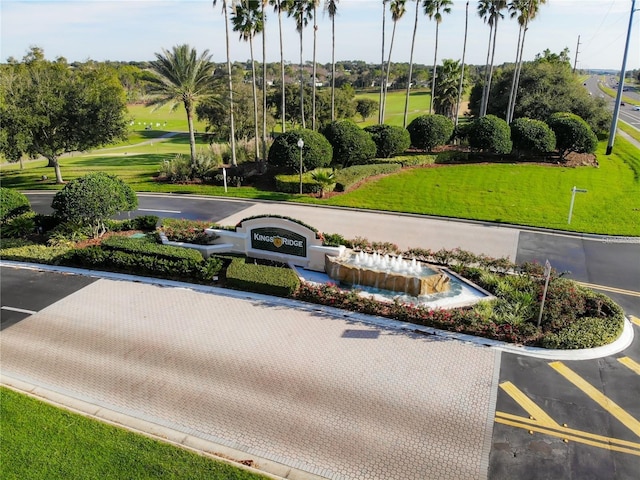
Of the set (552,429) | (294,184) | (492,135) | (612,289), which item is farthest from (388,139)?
(552,429)

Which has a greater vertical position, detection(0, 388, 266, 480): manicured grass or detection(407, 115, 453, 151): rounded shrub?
detection(407, 115, 453, 151): rounded shrub

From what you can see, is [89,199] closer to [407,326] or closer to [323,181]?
[323,181]

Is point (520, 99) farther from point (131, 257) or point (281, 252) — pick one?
point (131, 257)

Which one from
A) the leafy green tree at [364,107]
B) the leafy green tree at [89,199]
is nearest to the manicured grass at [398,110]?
the leafy green tree at [364,107]

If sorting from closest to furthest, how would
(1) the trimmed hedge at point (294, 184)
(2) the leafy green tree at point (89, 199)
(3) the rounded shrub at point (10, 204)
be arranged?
(2) the leafy green tree at point (89, 199) < (3) the rounded shrub at point (10, 204) < (1) the trimmed hedge at point (294, 184)

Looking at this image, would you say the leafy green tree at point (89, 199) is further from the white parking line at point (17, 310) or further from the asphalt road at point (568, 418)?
the white parking line at point (17, 310)

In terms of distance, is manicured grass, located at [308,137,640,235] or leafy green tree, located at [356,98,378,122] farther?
leafy green tree, located at [356,98,378,122]

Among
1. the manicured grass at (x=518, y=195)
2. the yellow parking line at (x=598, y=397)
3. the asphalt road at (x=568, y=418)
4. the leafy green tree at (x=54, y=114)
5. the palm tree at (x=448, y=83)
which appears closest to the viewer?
the asphalt road at (x=568, y=418)

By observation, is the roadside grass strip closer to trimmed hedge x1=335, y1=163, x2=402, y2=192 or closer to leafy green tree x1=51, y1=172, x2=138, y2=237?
leafy green tree x1=51, y1=172, x2=138, y2=237

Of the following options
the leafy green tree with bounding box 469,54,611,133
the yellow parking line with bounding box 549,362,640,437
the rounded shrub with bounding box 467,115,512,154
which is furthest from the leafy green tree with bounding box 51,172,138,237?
the leafy green tree with bounding box 469,54,611,133
